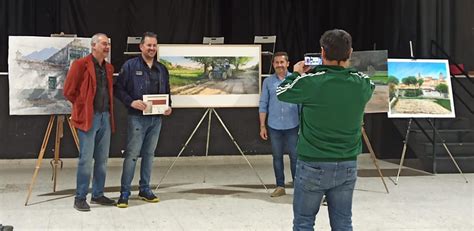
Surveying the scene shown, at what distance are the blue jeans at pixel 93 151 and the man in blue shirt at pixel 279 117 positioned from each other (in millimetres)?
1493

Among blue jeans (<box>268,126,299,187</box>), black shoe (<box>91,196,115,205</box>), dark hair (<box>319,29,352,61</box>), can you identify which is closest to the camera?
dark hair (<box>319,29,352,61</box>)

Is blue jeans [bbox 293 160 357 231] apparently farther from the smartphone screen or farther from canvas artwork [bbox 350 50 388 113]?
canvas artwork [bbox 350 50 388 113]

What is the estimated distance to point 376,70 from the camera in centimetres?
627

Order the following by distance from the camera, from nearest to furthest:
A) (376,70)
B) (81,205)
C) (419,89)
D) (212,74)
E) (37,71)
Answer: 1. (81,205)
2. (37,71)
3. (212,74)
4. (376,70)
5. (419,89)

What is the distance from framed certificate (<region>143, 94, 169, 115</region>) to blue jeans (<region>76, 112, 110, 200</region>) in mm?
362

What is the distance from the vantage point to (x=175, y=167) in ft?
24.2

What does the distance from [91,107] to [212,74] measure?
1618 millimetres

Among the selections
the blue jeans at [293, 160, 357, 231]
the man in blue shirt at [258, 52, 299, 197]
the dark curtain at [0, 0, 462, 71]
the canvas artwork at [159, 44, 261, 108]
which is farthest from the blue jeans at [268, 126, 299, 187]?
the dark curtain at [0, 0, 462, 71]

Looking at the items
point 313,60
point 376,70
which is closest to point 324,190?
point 313,60

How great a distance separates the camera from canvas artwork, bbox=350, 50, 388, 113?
6223 millimetres

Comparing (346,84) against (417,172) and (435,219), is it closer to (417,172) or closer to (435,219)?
(435,219)

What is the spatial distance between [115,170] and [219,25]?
13.7 feet

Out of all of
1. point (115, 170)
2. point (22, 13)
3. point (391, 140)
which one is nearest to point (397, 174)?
point (391, 140)

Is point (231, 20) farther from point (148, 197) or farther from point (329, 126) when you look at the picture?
point (329, 126)
